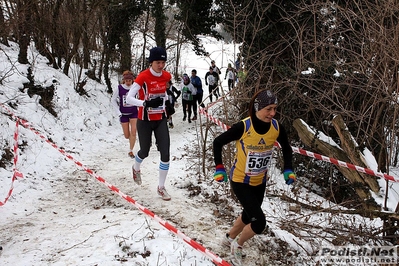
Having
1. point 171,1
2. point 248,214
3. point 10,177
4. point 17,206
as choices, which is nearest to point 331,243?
point 248,214

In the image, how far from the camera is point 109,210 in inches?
203

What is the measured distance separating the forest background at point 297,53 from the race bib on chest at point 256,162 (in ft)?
5.45

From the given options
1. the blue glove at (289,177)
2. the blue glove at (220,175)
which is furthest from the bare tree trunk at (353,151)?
the blue glove at (220,175)

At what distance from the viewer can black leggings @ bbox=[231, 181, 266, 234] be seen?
11.6 ft

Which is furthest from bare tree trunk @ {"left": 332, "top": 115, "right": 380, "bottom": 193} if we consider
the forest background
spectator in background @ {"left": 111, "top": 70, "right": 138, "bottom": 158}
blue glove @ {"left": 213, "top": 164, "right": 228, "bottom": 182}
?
spectator in background @ {"left": 111, "top": 70, "right": 138, "bottom": 158}

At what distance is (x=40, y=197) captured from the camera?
19.2 feet

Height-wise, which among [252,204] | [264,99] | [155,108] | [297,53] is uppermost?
[297,53]

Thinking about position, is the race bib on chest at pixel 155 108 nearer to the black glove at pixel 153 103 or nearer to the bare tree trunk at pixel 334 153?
the black glove at pixel 153 103

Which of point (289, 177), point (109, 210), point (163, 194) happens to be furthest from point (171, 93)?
point (289, 177)

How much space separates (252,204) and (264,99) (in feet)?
3.59

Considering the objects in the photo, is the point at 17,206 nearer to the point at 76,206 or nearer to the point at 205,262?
the point at 76,206

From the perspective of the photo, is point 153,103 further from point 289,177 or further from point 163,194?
point 289,177

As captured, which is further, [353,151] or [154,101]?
[353,151]

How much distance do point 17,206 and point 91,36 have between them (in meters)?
10.6
